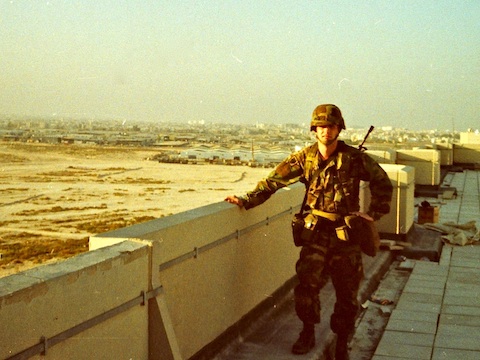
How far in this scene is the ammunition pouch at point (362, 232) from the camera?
4867 mm

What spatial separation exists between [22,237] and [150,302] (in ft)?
80.3

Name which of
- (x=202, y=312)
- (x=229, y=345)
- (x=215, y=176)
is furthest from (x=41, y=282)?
(x=215, y=176)

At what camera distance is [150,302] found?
12.5ft

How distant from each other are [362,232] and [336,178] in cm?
42

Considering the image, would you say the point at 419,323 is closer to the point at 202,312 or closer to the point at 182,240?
the point at 202,312

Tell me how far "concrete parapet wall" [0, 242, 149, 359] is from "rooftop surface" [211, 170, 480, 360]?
134 cm

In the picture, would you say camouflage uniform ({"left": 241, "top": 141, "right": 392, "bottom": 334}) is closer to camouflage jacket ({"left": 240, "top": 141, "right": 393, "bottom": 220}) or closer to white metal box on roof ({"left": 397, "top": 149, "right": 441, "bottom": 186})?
camouflage jacket ({"left": 240, "top": 141, "right": 393, "bottom": 220})

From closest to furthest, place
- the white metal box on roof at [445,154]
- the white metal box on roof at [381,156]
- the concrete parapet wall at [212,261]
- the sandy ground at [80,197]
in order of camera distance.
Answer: the concrete parapet wall at [212,261]
the white metal box on roof at [381,156]
the sandy ground at [80,197]
the white metal box on roof at [445,154]

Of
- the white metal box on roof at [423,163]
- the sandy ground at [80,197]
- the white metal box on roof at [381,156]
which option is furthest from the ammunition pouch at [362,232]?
the sandy ground at [80,197]

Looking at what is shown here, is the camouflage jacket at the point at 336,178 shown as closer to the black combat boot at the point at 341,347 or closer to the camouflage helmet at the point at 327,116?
the camouflage helmet at the point at 327,116

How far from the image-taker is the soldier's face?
193 inches

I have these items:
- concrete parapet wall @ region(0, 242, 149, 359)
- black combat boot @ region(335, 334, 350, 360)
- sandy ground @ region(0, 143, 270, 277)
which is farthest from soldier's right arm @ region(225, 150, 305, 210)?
sandy ground @ region(0, 143, 270, 277)

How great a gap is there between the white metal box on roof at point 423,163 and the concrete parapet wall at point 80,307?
14.8 meters

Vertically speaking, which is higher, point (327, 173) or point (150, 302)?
point (327, 173)
